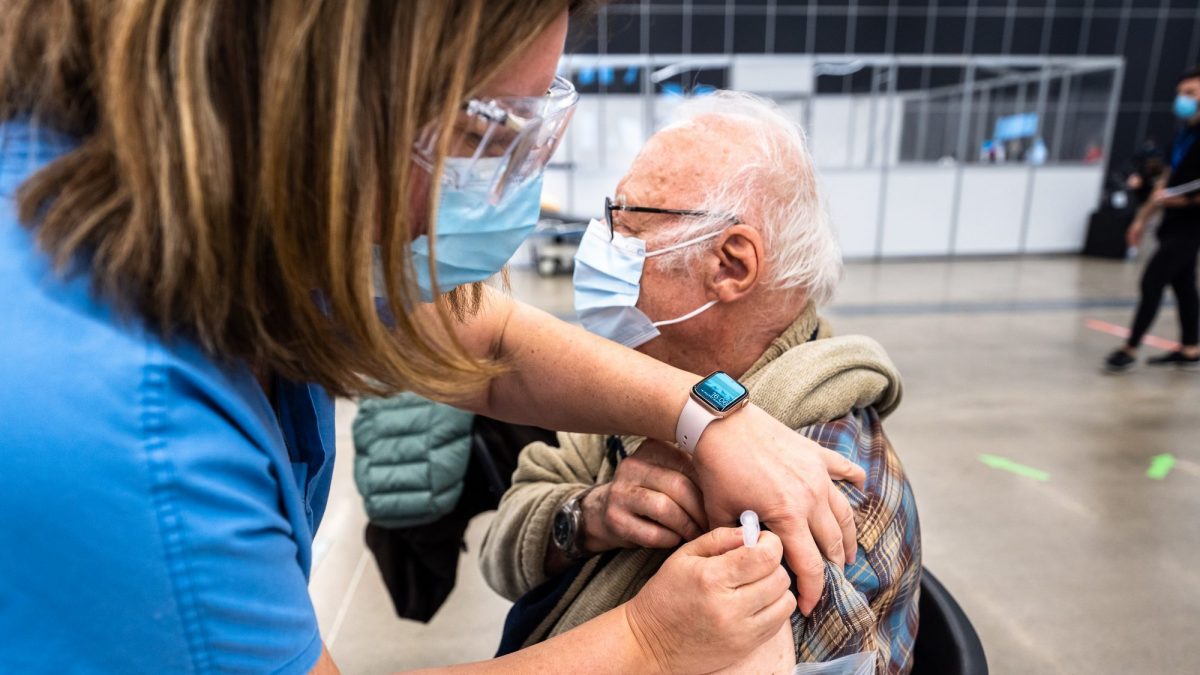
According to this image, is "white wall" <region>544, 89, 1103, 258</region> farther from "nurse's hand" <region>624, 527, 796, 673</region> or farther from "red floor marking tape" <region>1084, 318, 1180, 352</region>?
"nurse's hand" <region>624, 527, 796, 673</region>

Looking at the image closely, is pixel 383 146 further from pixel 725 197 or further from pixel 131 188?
pixel 725 197

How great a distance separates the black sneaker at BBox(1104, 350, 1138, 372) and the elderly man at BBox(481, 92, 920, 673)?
15.3 feet

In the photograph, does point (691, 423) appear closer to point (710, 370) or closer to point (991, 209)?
point (710, 370)

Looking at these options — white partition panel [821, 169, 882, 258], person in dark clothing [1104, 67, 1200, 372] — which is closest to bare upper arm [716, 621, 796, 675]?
person in dark clothing [1104, 67, 1200, 372]

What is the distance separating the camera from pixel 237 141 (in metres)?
0.51

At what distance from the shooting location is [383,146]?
0.55 m

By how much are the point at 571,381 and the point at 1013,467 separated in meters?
3.28

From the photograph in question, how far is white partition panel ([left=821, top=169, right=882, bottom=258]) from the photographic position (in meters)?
9.19

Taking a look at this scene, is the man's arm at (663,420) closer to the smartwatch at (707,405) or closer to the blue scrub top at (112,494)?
the smartwatch at (707,405)

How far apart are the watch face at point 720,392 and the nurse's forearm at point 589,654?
0.87 feet

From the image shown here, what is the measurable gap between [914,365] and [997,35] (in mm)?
10398

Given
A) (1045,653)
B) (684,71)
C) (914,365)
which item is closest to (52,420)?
(1045,653)

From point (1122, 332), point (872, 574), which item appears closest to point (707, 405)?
point (872, 574)

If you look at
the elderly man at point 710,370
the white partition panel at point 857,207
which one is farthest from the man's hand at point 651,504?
the white partition panel at point 857,207
